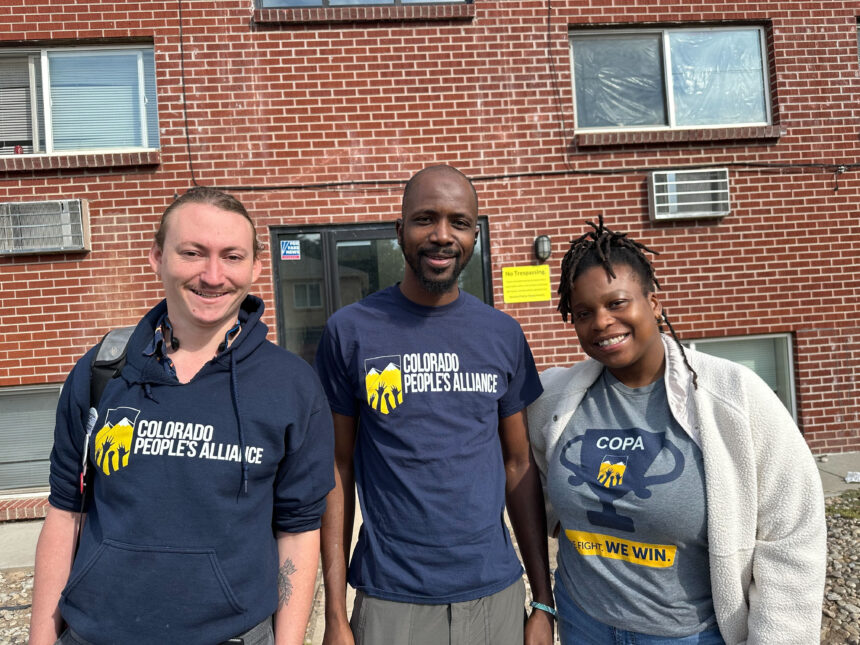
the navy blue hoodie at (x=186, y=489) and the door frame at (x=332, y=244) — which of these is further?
the door frame at (x=332, y=244)

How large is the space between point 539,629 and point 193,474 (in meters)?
1.24

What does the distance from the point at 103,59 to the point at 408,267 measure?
4.85 metres

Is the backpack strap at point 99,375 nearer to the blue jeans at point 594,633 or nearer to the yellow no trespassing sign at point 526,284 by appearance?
the blue jeans at point 594,633

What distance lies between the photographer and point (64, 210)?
493cm

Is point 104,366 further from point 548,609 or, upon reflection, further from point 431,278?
point 548,609

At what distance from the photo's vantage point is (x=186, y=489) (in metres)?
1.33

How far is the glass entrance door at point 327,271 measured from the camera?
5199 millimetres

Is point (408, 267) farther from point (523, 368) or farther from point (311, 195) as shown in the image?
point (311, 195)

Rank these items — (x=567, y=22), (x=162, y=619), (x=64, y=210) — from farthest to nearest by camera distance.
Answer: (x=567, y=22) → (x=64, y=210) → (x=162, y=619)

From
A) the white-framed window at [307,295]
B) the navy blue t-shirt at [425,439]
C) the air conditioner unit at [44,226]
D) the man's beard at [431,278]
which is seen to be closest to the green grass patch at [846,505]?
the navy blue t-shirt at [425,439]

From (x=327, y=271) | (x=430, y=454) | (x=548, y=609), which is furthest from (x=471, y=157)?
(x=548, y=609)

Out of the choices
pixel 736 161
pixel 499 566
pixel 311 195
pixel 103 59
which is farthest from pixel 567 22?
pixel 499 566

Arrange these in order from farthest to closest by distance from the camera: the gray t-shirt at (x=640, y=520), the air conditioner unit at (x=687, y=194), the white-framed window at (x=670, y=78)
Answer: the white-framed window at (x=670, y=78) < the air conditioner unit at (x=687, y=194) < the gray t-shirt at (x=640, y=520)

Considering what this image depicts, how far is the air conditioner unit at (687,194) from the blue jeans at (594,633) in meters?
4.26
